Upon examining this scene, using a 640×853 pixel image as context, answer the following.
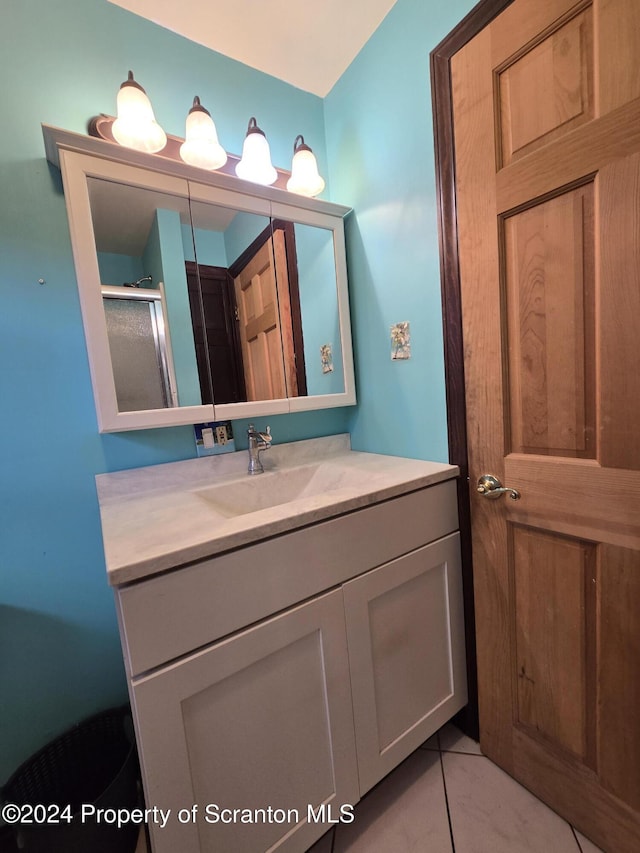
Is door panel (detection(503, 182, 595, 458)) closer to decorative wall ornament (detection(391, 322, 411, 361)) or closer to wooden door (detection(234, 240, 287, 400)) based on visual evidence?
decorative wall ornament (detection(391, 322, 411, 361))

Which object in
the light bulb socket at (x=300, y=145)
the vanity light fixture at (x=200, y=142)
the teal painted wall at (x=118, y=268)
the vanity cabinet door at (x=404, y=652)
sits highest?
the light bulb socket at (x=300, y=145)

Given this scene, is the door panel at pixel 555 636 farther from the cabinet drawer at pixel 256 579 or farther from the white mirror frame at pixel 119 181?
the white mirror frame at pixel 119 181

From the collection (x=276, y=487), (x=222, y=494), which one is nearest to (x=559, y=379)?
(x=276, y=487)

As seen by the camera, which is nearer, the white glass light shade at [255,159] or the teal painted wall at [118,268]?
the teal painted wall at [118,268]

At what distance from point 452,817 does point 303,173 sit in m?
2.09

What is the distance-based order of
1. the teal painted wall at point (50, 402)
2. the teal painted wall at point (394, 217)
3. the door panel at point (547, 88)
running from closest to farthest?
the door panel at point (547, 88) → the teal painted wall at point (50, 402) → the teal painted wall at point (394, 217)

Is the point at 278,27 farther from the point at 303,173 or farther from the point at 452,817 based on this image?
the point at 452,817

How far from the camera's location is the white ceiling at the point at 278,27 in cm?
Result: 109

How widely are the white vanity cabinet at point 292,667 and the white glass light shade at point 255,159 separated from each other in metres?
1.19

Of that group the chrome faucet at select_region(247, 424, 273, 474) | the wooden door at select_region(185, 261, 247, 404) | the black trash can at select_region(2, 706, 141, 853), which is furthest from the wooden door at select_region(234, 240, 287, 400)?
the black trash can at select_region(2, 706, 141, 853)

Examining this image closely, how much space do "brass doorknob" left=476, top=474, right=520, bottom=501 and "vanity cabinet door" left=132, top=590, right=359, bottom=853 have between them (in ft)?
1.62

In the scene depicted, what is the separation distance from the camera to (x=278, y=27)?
3.81 feet

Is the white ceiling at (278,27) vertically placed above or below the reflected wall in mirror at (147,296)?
above

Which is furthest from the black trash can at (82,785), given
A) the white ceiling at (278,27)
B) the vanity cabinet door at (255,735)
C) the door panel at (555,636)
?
the white ceiling at (278,27)
